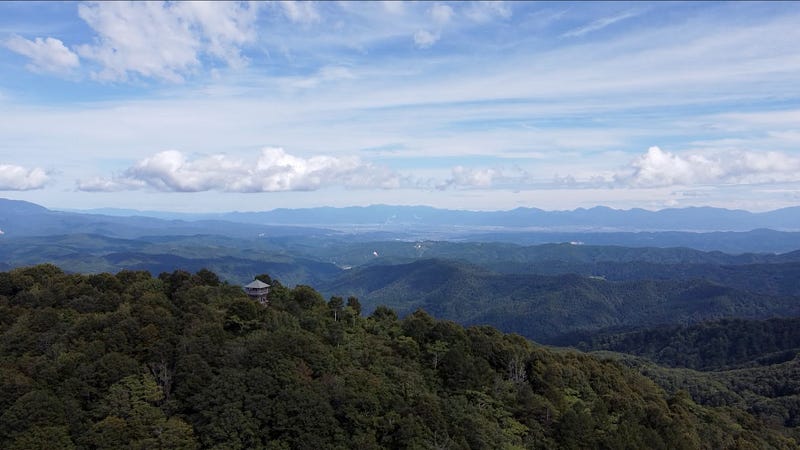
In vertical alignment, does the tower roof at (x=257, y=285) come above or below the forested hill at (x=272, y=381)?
above

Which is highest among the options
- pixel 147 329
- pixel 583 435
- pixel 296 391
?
pixel 147 329

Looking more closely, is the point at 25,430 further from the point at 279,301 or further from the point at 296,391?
the point at 279,301

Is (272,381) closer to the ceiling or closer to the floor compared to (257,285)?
closer to the floor

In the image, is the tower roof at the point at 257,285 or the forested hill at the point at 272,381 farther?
the tower roof at the point at 257,285

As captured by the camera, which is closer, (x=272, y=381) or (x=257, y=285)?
(x=272, y=381)

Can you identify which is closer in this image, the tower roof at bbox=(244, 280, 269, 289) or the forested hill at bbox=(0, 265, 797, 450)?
the forested hill at bbox=(0, 265, 797, 450)

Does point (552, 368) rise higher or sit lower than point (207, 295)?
lower

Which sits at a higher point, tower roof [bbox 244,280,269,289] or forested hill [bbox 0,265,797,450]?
tower roof [bbox 244,280,269,289]

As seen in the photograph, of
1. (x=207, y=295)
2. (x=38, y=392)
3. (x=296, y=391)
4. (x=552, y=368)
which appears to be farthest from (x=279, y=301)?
(x=552, y=368)
